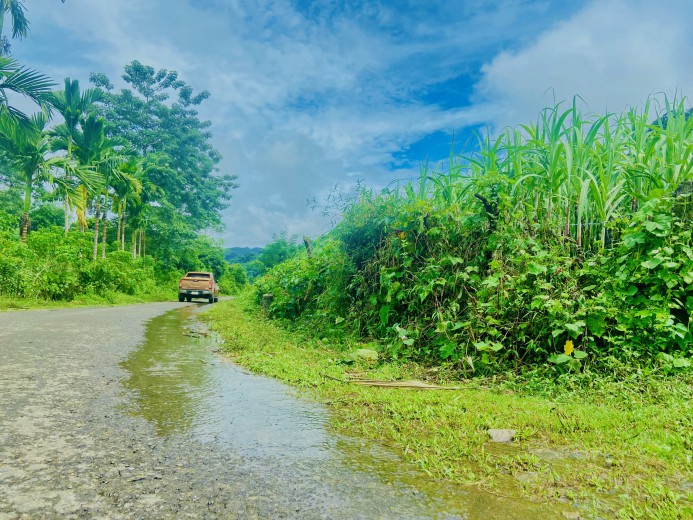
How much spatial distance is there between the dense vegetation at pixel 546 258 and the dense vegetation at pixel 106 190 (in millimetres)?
13734

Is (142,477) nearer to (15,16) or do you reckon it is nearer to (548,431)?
(548,431)

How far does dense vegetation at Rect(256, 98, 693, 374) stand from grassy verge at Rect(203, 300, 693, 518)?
1.20ft

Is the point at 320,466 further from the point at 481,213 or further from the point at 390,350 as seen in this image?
the point at 481,213

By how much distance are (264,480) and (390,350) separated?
11.3 ft

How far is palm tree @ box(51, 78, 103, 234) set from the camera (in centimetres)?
2292

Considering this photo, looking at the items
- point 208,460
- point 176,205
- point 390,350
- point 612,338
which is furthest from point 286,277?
point 176,205

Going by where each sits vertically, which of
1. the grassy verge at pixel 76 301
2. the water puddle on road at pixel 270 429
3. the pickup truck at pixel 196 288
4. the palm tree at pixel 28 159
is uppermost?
the palm tree at pixel 28 159

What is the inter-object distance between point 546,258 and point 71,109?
25321 millimetres

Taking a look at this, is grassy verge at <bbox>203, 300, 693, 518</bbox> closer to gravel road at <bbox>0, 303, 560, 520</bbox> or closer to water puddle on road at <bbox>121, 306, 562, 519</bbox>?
water puddle on road at <bbox>121, 306, 562, 519</bbox>

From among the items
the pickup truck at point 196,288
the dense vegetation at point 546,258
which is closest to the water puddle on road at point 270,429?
the dense vegetation at point 546,258

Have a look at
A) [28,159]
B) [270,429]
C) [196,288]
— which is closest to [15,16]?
[28,159]

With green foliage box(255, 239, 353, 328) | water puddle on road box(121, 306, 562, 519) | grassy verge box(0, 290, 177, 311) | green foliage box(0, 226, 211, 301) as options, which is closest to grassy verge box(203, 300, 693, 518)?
water puddle on road box(121, 306, 562, 519)

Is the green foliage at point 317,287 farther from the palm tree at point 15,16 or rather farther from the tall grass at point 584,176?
the palm tree at point 15,16

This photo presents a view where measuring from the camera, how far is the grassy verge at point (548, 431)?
2205 mm
